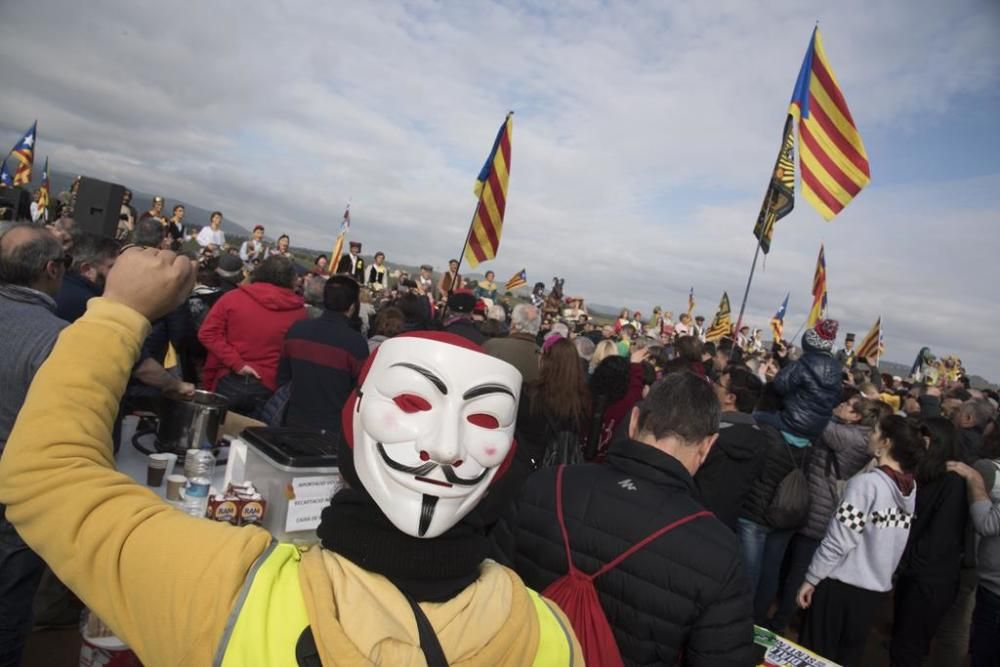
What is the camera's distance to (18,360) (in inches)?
99.4

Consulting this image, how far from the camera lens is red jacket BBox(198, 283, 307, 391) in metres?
4.93

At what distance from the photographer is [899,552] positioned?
394cm

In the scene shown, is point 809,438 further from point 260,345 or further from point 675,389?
point 260,345

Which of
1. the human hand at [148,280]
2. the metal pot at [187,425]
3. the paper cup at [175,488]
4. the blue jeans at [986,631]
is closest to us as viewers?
the human hand at [148,280]

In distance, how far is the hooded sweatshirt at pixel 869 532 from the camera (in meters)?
3.88

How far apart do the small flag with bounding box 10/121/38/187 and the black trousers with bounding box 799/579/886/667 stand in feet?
68.4

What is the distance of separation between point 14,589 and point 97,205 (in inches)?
85.3

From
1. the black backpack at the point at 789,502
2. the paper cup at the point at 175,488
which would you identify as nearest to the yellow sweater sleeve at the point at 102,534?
the paper cup at the point at 175,488

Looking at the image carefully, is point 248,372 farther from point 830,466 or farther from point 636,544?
point 830,466

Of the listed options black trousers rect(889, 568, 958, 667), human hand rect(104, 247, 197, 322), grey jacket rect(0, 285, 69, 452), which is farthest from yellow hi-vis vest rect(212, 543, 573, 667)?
black trousers rect(889, 568, 958, 667)

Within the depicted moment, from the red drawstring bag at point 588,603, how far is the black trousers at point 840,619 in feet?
8.37

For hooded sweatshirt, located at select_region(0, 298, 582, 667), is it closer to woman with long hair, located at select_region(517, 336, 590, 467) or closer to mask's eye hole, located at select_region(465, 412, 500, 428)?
mask's eye hole, located at select_region(465, 412, 500, 428)

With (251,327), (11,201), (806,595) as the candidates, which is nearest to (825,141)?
(806,595)

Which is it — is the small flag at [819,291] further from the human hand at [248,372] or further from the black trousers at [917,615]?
the human hand at [248,372]
